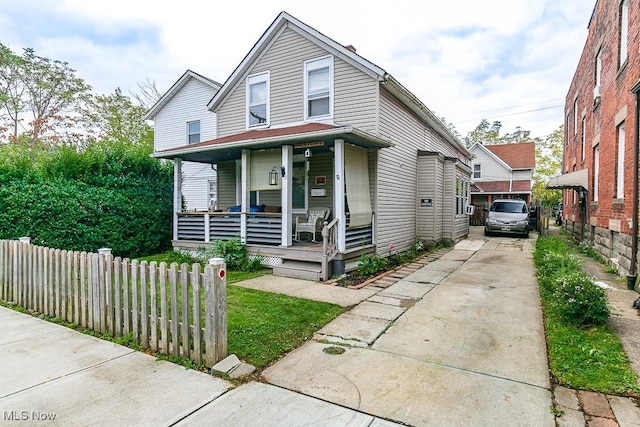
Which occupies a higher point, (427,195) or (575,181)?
(575,181)

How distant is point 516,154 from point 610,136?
993 inches

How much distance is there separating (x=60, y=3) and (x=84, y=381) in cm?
1310

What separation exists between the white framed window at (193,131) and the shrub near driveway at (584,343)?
1693 cm

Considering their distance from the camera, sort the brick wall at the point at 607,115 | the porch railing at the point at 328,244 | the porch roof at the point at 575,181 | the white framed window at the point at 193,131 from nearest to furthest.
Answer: the brick wall at the point at 607,115 < the porch railing at the point at 328,244 < the porch roof at the point at 575,181 < the white framed window at the point at 193,131

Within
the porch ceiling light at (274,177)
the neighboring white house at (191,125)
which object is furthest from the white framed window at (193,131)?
the porch ceiling light at (274,177)

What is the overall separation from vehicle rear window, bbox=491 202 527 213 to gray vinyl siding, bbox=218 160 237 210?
1308 centimetres

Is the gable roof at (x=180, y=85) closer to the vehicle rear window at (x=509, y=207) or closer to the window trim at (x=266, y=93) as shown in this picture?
the window trim at (x=266, y=93)

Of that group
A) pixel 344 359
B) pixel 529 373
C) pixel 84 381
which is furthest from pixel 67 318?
pixel 529 373

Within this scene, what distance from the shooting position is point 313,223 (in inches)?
377

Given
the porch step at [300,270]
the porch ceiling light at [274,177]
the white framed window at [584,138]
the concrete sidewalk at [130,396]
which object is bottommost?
the concrete sidewalk at [130,396]

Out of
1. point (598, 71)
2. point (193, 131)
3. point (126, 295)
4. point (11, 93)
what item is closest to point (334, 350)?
point (126, 295)

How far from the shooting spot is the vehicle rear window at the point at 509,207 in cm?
1698

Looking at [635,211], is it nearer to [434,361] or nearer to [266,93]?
[434,361]

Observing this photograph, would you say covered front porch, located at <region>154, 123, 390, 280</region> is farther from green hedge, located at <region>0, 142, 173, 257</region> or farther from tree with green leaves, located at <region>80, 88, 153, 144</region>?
tree with green leaves, located at <region>80, 88, 153, 144</region>
